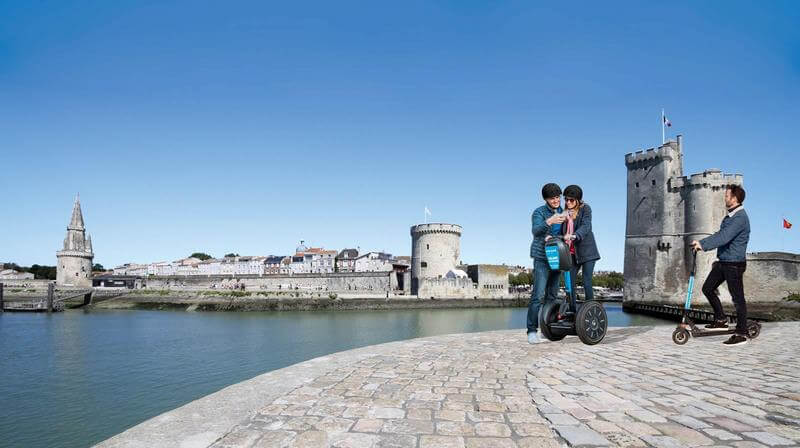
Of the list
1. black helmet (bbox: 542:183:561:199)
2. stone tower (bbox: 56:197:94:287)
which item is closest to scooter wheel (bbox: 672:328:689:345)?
black helmet (bbox: 542:183:561:199)

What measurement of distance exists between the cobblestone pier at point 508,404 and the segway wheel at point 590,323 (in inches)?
13.1

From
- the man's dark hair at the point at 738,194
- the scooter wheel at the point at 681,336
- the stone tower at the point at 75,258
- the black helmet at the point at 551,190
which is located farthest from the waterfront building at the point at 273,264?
the man's dark hair at the point at 738,194

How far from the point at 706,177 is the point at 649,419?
147ft

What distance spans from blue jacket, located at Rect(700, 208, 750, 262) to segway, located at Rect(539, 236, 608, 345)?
2135mm

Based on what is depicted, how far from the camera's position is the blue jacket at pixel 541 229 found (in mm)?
6293

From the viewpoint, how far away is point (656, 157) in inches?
1694

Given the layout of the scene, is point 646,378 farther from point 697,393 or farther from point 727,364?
point 727,364

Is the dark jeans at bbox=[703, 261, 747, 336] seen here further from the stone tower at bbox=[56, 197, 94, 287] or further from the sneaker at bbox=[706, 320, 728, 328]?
the stone tower at bbox=[56, 197, 94, 287]

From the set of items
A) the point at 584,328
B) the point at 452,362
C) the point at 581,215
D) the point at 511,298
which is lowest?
the point at 511,298

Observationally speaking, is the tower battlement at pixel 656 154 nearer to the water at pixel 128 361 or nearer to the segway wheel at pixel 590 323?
the water at pixel 128 361

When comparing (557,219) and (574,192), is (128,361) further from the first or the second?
(574,192)

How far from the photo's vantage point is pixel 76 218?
68062mm

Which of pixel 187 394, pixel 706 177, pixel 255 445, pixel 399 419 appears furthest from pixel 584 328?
pixel 706 177

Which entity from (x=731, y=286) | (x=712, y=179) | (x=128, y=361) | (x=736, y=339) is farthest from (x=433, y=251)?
(x=731, y=286)
